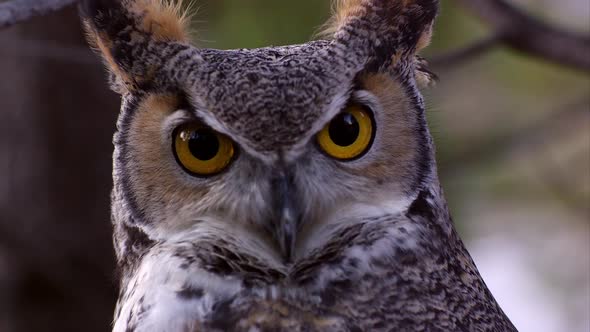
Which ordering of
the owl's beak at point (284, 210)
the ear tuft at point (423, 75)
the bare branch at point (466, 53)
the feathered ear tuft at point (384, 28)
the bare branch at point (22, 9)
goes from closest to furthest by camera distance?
the bare branch at point (22, 9)
the owl's beak at point (284, 210)
the feathered ear tuft at point (384, 28)
the ear tuft at point (423, 75)
the bare branch at point (466, 53)

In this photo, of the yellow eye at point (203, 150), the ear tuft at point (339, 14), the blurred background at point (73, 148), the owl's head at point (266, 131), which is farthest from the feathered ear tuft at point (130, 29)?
the blurred background at point (73, 148)

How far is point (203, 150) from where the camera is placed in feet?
6.64

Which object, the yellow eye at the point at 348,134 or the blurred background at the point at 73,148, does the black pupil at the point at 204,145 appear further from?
the blurred background at the point at 73,148

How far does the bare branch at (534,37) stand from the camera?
3.05 meters

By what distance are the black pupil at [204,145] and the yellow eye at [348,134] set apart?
0.21 metres

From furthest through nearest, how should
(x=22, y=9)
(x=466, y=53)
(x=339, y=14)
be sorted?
(x=466, y=53) → (x=339, y=14) → (x=22, y=9)

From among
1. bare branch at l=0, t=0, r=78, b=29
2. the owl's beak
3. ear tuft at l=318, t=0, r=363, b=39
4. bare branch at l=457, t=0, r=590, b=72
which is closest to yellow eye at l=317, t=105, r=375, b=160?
the owl's beak

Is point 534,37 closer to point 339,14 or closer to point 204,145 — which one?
point 339,14

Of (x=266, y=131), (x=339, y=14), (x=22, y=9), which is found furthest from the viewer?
(x=339, y=14)

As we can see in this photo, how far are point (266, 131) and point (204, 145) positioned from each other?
0.15 m

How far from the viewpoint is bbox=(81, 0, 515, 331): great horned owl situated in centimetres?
198

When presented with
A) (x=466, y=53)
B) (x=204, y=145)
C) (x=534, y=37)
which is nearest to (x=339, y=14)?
(x=204, y=145)

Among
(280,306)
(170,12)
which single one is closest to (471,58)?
(170,12)

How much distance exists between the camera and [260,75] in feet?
6.52
